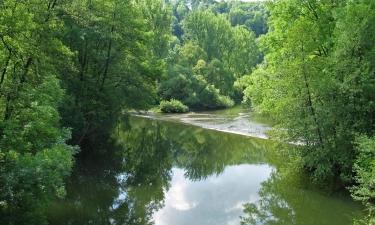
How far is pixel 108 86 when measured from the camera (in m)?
27.5

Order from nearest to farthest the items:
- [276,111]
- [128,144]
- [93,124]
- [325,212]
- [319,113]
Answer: [325,212], [319,113], [276,111], [93,124], [128,144]

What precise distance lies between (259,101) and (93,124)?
11.2 meters

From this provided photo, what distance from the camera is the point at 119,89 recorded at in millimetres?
28859

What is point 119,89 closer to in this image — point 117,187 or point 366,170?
point 117,187

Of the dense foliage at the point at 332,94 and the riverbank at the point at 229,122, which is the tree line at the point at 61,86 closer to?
the riverbank at the point at 229,122

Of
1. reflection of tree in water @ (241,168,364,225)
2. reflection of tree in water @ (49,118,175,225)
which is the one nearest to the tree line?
reflection of tree in water @ (49,118,175,225)

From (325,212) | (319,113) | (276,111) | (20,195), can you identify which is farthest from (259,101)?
(20,195)

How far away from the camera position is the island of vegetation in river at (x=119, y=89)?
12.6 meters

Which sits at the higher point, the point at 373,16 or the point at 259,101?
the point at 373,16

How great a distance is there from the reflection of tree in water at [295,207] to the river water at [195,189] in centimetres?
4

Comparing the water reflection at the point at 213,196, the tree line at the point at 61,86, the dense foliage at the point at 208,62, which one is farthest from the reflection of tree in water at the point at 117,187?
the dense foliage at the point at 208,62

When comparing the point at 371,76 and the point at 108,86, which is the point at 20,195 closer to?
the point at 371,76

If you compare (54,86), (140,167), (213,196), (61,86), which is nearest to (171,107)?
(140,167)

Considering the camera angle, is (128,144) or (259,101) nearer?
(259,101)
